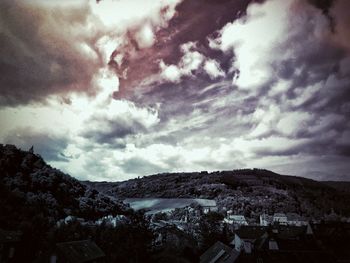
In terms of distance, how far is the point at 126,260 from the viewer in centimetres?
2970

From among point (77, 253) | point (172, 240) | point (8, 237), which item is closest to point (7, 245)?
point (8, 237)

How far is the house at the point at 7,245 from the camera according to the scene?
Answer: 90.1ft

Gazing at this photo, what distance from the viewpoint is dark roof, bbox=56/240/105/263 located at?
94.8ft

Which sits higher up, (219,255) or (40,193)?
(40,193)

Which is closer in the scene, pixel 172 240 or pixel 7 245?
pixel 7 245

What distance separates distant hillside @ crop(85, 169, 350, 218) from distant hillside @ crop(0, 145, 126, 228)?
56.2 metres

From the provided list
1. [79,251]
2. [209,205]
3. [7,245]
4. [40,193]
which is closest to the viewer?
[7,245]

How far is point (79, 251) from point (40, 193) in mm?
32127

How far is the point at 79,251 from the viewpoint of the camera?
101 feet

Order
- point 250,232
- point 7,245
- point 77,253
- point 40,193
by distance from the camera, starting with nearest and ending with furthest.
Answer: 1. point 7,245
2. point 77,253
3. point 250,232
4. point 40,193

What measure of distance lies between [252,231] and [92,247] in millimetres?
20065

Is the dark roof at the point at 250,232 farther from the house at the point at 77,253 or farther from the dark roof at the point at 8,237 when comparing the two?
the dark roof at the point at 8,237

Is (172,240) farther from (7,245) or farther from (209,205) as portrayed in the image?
(209,205)

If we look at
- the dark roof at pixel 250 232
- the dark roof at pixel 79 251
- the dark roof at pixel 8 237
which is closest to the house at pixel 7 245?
the dark roof at pixel 8 237
